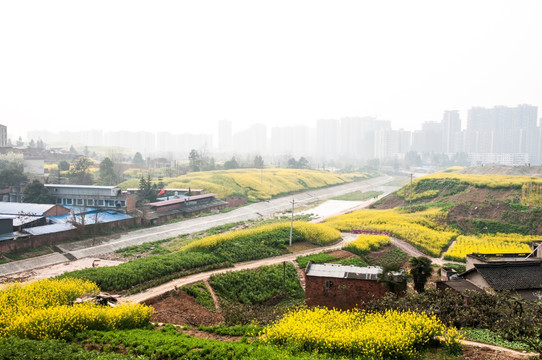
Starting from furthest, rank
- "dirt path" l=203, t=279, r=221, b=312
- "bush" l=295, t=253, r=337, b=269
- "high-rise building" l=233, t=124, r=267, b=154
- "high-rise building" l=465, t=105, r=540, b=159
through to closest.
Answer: "high-rise building" l=233, t=124, r=267, b=154, "high-rise building" l=465, t=105, r=540, b=159, "bush" l=295, t=253, r=337, b=269, "dirt path" l=203, t=279, r=221, b=312

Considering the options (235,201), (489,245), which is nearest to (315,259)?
(489,245)

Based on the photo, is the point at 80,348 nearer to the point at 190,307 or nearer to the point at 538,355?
the point at 190,307

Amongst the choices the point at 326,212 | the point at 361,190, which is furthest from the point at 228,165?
the point at 326,212

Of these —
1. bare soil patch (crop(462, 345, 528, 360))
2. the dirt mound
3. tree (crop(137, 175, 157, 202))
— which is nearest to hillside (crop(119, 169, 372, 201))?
tree (crop(137, 175, 157, 202))

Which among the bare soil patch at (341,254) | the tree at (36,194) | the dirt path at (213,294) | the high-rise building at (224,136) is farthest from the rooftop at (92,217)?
the high-rise building at (224,136)

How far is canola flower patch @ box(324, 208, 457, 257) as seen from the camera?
96.7 ft

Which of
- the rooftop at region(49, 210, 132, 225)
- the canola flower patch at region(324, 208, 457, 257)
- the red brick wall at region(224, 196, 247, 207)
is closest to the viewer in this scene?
the canola flower patch at region(324, 208, 457, 257)

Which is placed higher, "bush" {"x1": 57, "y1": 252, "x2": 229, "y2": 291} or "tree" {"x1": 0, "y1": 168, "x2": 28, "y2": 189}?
"tree" {"x1": 0, "y1": 168, "x2": 28, "y2": 189}

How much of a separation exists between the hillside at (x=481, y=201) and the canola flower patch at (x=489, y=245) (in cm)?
178

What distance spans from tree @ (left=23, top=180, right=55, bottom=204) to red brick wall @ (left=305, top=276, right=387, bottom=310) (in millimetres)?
30902

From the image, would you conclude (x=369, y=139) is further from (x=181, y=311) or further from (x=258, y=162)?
(x=181, y=311)

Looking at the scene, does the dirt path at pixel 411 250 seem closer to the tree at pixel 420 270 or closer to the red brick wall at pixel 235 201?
the tree at pixel 420 270

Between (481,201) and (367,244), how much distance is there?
17377 millimetres

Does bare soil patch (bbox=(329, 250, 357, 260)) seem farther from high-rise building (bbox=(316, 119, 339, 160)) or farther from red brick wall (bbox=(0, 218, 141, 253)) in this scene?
high-rise building (bbox=(316, 119, 339, 160))
